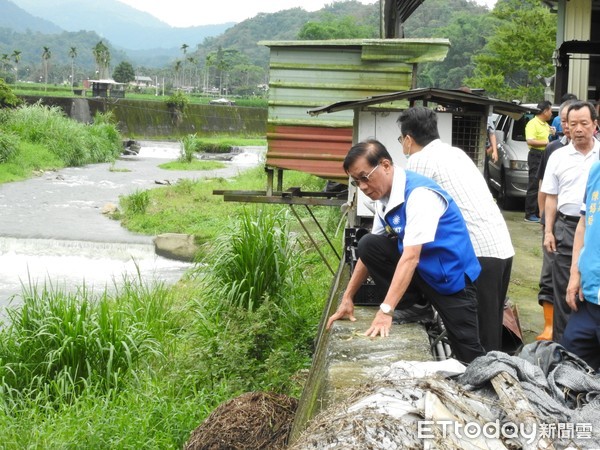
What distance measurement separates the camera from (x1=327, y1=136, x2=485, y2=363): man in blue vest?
13.3ft

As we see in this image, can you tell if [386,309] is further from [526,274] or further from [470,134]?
[526,274]

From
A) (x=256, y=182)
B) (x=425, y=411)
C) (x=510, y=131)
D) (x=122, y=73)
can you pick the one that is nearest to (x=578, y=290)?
(x=425, y=411)

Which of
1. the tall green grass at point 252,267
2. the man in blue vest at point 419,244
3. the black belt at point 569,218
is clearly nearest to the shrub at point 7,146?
the tall green grass at point 252,267

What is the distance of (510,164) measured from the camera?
12375 millimetres

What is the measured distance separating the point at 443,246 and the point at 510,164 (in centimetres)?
858

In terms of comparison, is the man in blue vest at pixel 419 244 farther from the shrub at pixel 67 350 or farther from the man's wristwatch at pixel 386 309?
the shrub at pixel 67 350

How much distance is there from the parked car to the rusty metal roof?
13.9ft

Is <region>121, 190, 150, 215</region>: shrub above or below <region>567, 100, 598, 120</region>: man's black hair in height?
below

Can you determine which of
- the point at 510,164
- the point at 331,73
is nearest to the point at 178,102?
the point at 510,164

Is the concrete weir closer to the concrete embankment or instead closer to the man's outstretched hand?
the man's outstretched hand

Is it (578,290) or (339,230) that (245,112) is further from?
(578,290)

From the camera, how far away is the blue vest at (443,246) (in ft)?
13.7

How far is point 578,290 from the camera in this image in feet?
13.6

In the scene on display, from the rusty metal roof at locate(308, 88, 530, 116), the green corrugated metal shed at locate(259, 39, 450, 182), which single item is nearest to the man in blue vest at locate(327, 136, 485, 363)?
the rusty metal roof at locate(308, 88, 530, 116)
